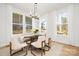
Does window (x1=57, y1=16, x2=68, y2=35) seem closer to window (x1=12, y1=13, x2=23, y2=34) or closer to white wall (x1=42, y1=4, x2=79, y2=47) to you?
white wall (x1=42, y1=4, x2=79, y2=47)

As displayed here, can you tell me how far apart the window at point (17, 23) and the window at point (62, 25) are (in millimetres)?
756

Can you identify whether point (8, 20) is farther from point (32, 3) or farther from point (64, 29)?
point (64, 29)

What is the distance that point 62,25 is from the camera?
87.8 inches

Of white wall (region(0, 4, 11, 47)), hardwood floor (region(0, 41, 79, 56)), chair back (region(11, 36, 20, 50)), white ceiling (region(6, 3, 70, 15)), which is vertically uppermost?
white ceiling (region(6, 3, 70, 15))

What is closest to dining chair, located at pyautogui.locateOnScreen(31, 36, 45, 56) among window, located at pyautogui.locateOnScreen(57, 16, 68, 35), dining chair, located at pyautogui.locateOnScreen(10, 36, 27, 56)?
dining chair, located at pyautogui.locateOnScreen(10, 36, 27, 56)

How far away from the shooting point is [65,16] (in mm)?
2176

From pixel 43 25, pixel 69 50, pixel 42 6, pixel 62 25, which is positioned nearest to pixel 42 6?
pixel 42 6

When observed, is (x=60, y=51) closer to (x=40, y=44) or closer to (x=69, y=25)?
(x=40, y=44)

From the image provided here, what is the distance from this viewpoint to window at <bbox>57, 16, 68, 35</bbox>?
7.18 ft

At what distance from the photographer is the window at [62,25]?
7.18ft

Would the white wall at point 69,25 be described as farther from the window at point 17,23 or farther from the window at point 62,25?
the window at point 17,23

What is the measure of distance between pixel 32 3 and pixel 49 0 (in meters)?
0.34

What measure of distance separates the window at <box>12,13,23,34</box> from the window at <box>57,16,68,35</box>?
0.76m

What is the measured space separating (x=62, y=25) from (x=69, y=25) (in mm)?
140
